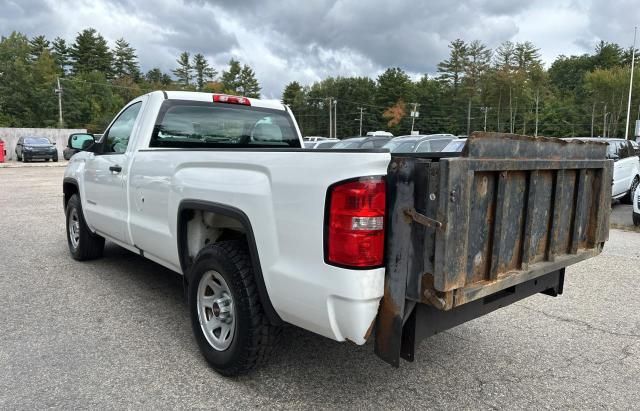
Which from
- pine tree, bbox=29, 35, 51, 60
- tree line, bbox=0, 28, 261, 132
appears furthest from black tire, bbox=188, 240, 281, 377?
pine tree, bbox=29, 35, 51, 60

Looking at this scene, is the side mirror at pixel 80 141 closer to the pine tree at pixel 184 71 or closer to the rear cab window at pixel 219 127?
the rear cab window at pixel 219 127

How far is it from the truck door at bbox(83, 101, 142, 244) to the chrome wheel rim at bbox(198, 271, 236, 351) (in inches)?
62.9

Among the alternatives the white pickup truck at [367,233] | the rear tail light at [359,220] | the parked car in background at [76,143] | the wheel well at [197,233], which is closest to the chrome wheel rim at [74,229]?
the parked car in background at [76,143]

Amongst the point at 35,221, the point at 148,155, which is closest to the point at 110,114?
the point at 35,221

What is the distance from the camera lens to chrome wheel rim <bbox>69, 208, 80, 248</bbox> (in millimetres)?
6080

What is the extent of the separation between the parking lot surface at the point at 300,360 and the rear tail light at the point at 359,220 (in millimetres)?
1100

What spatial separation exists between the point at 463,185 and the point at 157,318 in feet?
9.97

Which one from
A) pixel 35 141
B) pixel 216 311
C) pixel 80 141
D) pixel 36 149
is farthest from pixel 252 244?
pixel 35 141

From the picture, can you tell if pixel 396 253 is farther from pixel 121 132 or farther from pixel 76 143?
pixel 76 143

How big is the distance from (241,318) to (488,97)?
8510cm

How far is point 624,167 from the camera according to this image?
11648 millimetres

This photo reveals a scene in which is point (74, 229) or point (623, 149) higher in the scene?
point (623, 149)

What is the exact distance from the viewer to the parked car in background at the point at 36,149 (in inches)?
1198

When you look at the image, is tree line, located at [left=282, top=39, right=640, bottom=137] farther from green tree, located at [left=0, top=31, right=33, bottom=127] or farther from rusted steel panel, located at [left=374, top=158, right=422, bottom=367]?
rusted steel panel, located at [left=374, top=158, right=422, bottom=367]
